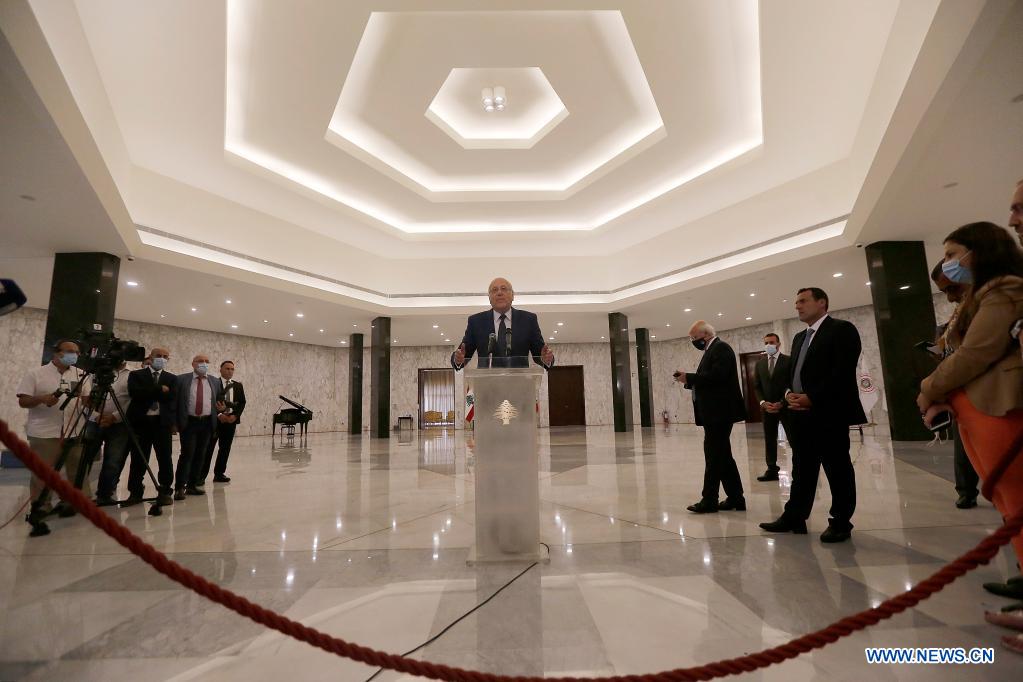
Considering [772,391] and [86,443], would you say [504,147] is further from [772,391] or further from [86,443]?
[86,443]

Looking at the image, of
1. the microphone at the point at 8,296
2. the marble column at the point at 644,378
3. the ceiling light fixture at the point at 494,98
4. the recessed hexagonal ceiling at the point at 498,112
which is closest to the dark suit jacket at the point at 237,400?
the microphone at the point at 8,296

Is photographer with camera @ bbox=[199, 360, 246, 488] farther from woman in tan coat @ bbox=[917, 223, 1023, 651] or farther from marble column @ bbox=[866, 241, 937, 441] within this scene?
marble column @ bbox=[866, 241, 937, 441]

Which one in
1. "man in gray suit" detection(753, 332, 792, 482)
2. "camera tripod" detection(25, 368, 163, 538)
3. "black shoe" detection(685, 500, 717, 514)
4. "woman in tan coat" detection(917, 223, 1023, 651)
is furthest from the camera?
"man in gray suit" detection(753, 332, 792, 482)

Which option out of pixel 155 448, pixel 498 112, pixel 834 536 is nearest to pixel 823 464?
pixel 834 536

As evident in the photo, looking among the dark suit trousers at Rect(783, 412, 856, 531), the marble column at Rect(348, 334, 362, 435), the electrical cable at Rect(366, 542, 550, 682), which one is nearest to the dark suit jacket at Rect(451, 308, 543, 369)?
the electrical cable at Rect(366, 542, 550, 682)

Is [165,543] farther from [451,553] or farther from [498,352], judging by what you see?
[498,352]

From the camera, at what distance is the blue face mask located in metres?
1.99

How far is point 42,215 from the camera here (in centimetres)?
641

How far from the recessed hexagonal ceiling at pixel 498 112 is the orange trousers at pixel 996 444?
7.86 metres

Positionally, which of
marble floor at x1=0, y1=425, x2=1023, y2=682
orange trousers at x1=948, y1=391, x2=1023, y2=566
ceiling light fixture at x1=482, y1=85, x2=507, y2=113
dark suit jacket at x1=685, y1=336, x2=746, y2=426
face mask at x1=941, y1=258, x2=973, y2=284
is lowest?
marble floor at x1=0, y1=425, x2=1023, y2=682

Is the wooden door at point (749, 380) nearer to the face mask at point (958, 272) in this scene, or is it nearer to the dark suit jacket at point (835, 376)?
the dark suit jacket at point (835, 376)

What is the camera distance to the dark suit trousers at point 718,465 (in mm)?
3703

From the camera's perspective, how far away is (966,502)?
3.51 meters

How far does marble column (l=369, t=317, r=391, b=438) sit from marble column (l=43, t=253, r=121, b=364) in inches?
280
